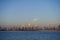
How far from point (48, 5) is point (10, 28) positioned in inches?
24.0

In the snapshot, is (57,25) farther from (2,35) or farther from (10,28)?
(2,35)

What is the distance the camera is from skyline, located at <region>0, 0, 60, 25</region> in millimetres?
1501

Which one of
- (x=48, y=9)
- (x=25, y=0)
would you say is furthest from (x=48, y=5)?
(x=25, y=0)

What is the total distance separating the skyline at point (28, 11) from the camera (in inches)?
59.1

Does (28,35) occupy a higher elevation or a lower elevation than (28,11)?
lower

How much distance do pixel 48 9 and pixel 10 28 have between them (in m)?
0.58

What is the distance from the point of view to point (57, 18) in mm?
1494

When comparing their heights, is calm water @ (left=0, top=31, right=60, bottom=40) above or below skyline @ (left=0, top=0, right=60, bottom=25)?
below

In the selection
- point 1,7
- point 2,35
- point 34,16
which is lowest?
point 2,35

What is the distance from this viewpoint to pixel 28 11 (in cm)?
152

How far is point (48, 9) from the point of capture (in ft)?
4.96

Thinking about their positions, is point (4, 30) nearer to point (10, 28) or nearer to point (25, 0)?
point (10, 28)

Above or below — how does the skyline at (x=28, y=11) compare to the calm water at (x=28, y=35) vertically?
above

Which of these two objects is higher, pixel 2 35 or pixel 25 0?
pixel 25 0
